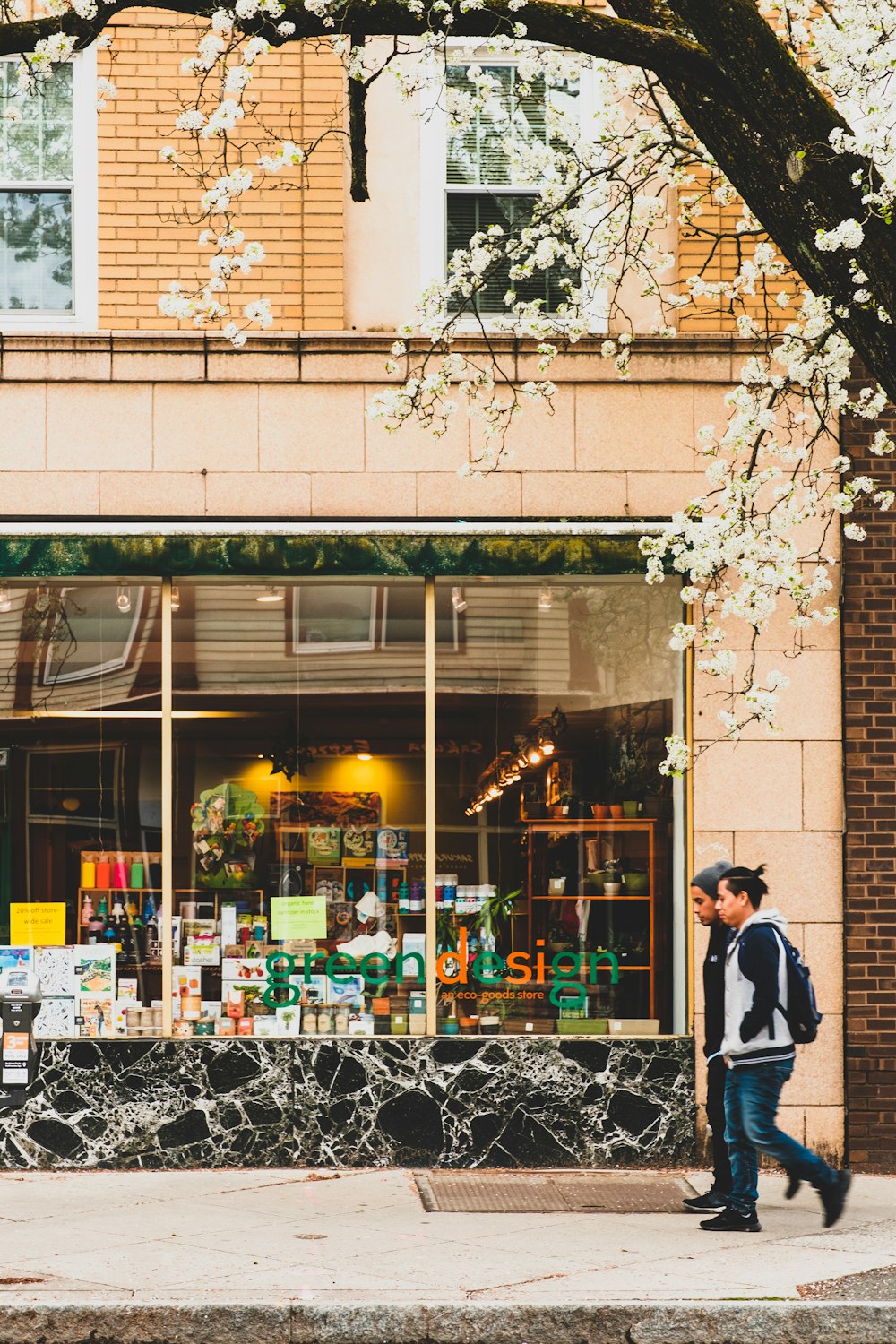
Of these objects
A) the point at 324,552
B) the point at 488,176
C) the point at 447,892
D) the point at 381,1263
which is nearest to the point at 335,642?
the point at 324,552

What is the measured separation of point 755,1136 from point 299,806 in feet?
12.3

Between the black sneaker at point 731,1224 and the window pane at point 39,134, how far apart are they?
747 centimetres

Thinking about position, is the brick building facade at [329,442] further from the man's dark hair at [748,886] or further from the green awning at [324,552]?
the man's dark hair at [748,886]

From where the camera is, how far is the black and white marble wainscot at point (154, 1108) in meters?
10.1

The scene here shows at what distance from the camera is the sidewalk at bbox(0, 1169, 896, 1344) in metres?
6.68

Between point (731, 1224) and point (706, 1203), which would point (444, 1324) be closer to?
point (731, 1224)

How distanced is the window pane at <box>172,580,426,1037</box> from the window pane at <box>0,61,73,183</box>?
2910 mm

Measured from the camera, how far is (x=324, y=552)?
398 inches

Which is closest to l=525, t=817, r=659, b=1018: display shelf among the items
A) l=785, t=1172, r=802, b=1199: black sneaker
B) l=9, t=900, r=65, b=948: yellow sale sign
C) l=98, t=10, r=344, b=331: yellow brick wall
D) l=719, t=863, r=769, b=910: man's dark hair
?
l=719, t=863, r=769, b=910: man's dark hair

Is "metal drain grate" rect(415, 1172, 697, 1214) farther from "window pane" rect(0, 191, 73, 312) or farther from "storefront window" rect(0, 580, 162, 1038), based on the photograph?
"window pane" rect(0, 191, 73, 312)

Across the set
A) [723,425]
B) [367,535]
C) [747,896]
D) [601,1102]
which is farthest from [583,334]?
[601,1102]

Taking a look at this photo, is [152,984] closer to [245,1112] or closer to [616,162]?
[245,1112]

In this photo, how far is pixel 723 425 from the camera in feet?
34.2

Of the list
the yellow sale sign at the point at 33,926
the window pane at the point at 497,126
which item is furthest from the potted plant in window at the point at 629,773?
the window pane at the point at 497,126
